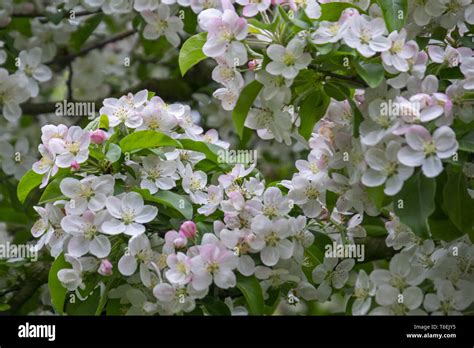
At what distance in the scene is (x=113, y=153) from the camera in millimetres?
1771

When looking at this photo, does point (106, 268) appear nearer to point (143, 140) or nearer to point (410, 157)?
point (143, 140)

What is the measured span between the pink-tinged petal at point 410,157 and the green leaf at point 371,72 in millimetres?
121

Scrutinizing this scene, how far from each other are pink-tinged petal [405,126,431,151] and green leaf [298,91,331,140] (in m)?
0.26

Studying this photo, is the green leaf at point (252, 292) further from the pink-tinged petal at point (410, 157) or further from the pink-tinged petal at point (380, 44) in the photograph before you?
the pink-tinged petal at point (380, 44)

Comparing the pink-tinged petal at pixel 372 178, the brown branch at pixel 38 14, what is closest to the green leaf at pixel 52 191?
the pink-tinged petal at pixel 372 178

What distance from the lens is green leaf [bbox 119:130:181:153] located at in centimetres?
179

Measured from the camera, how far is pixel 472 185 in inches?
73.8

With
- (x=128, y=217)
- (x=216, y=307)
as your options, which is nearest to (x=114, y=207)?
(x=128, y=217)

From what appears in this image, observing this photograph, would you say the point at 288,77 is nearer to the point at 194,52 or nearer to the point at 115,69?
the point at 194,52

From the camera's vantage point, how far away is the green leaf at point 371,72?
65.5 inches

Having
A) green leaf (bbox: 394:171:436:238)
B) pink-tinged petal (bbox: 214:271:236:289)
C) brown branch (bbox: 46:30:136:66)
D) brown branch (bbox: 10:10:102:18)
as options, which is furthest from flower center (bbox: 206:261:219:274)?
brown branch (bbox: 46:30:136:66)

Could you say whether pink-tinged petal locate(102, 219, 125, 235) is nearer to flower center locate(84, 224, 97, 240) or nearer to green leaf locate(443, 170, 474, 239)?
flower center locate(84, 224, 97, 240)
